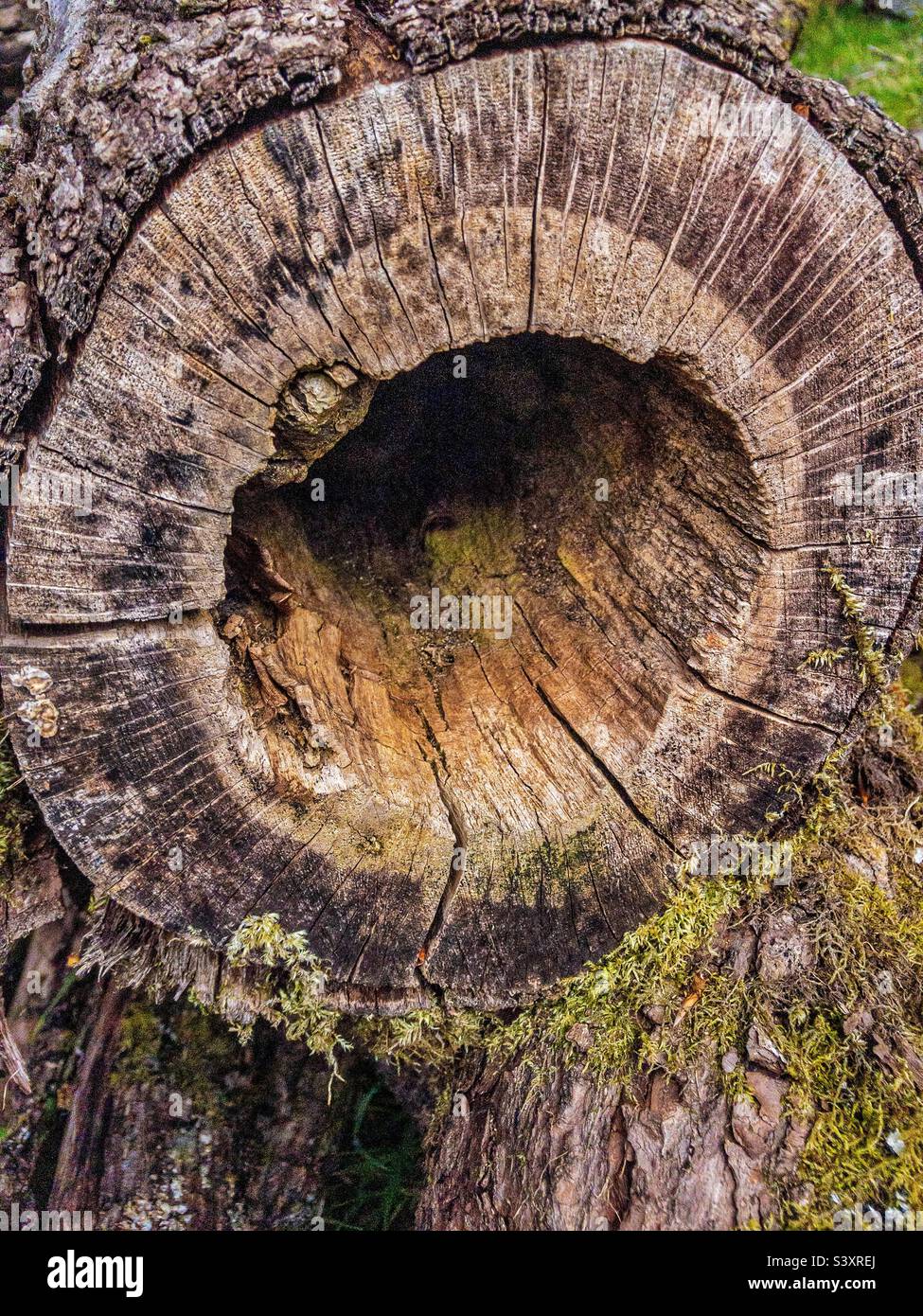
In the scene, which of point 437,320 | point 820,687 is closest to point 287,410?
point 437,320

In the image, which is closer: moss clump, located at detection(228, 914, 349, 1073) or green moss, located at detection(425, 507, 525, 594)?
moss clump, located at detection(228, 914, 349, 1073)

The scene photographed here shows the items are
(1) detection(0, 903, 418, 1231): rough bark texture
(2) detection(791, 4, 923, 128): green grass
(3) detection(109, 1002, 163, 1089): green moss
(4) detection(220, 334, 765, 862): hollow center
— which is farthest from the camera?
(2) detection(791, 4, 923, 128): green grass

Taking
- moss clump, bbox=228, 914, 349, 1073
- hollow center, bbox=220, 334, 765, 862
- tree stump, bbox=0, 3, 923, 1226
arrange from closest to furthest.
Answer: tree stump, bbox=0, 3, 923, 1226 → moss clump, bbox=228, 914, 349, 1073 → hollow center, bbox=220, 334, 765, 862

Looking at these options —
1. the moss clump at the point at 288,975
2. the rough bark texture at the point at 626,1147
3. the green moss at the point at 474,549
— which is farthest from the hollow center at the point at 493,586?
the rough bark texture at the point at 626,1147

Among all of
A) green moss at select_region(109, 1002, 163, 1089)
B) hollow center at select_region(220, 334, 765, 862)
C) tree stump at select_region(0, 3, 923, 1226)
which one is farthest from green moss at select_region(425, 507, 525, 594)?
green moss at select_region(109, 1002, 163, 1089)

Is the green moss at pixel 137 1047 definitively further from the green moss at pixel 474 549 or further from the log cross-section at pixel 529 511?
the green moss at pixel 474 549

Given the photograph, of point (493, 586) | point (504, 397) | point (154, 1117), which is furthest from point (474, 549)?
point (154, 1117)

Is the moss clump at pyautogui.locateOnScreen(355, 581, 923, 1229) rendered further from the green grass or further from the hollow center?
the green grass
